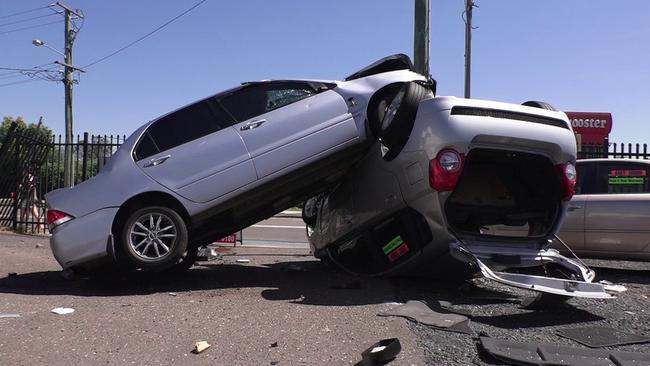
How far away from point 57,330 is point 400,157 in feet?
12.2

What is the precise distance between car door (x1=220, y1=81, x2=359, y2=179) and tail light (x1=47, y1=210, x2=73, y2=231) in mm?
2216

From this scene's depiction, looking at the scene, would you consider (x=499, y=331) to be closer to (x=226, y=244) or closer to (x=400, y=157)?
(x=400, y=157)

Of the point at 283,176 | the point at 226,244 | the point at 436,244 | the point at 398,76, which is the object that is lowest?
the point at 226,244

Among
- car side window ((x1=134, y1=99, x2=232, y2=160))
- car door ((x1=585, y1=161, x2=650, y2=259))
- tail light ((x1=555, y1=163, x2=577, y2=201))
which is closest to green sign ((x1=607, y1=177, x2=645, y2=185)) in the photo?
car door ((x1=585, y1=161, x2=650, y2=259))

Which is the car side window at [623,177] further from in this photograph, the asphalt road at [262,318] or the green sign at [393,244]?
the green sign at [393,244]

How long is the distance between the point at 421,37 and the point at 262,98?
520cm

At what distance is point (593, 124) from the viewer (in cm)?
2884

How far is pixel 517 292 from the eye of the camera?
21.0ft

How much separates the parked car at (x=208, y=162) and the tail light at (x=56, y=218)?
0.04 ft

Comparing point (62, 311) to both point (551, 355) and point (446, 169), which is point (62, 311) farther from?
point (551, 355)

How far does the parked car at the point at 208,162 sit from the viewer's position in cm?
638

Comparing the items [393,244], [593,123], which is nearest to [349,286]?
[393,244]

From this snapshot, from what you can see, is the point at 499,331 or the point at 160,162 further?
the point at 160,162

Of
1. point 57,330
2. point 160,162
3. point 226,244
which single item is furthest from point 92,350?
point 226,244
